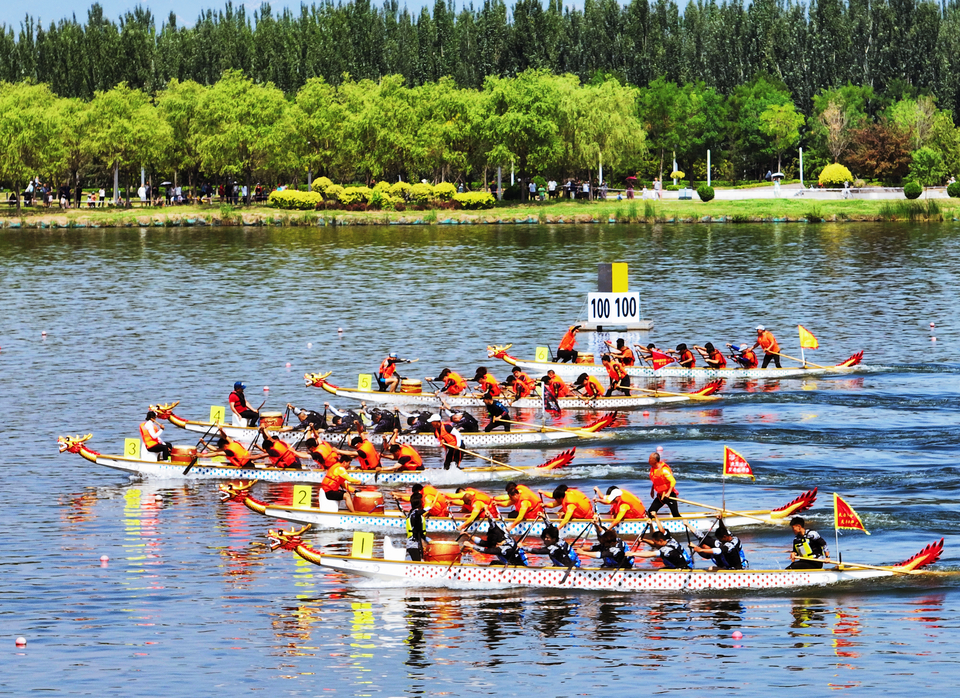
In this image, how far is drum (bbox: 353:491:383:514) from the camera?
35656 mm

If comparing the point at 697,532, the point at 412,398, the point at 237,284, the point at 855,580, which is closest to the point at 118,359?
the point at 412,398

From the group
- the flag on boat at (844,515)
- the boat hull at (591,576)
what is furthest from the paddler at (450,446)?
the flag on boat at (844,515)

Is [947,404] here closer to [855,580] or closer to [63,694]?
[855,580]

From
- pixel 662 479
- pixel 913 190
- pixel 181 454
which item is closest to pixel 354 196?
pixel 913 190

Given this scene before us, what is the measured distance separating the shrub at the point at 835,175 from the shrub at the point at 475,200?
3662 cm

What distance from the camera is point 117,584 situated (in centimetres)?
3203

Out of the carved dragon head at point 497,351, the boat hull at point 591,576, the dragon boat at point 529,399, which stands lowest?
the boat hull at point 591,576

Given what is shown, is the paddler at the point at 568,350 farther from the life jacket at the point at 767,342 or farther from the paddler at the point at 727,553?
the paddler at the point at 727,553

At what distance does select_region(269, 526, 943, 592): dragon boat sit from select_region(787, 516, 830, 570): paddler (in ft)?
0.63

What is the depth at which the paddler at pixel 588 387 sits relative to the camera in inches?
1945

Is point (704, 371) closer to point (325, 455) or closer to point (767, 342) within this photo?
point (767, 342)

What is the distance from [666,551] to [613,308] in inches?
1452

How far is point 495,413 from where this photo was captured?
4500 centimetres

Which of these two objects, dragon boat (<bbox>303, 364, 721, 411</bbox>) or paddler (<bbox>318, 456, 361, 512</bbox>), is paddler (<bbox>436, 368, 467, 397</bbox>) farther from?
paddler (<bbox>318, 456, 361, 512</bbox>)
